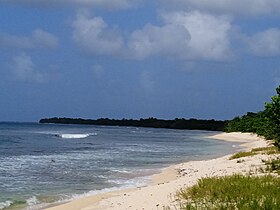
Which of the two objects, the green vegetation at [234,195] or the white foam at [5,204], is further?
the white foam at [5,204]

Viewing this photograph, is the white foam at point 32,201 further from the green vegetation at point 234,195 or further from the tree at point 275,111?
the tree at point 275,111

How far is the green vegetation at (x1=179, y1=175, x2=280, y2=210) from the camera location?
1085 centimetres

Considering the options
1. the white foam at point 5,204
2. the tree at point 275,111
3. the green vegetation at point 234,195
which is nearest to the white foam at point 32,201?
the white foam at point 5,204

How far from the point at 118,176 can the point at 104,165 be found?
697 centimetres

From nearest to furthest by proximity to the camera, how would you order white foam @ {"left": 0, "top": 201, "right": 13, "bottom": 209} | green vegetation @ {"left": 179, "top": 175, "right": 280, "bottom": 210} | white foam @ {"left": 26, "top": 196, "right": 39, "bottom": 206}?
green vegetation @ {"left": 179, "top": 175, "right": 280, "bottom": 210}, white foam @ {"left": 0, "top": 201, "right": 13, "bottom": 209}, white foam @ {"left": 26, "top": 196, "right": 39, "bottom": 206}

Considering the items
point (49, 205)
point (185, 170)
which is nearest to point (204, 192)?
point (49, 205)

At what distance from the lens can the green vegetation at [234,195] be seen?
427 inches

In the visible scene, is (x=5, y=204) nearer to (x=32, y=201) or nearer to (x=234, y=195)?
(x=32, y=201)

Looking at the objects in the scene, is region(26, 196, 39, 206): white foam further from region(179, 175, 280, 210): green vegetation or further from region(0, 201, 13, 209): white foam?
region(179, 175, 280, 210): green vegetation

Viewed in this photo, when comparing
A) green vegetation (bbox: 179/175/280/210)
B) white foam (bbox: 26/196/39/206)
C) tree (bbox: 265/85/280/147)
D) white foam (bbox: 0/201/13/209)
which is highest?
tree (bbox: 265/85/280/147)

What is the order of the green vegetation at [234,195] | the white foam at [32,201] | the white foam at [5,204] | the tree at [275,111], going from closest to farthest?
the green vegetation at [234,195]
the white foam at [5,204]
the white foam at [32,201]
the tree at [275,111]

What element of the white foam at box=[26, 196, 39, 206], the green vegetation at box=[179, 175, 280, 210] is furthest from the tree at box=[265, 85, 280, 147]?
the white foam at box=[26, 196, 39, 206]

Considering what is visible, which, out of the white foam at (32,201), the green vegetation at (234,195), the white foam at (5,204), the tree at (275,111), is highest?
the tree at (275,111)

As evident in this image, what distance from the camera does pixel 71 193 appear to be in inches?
857
